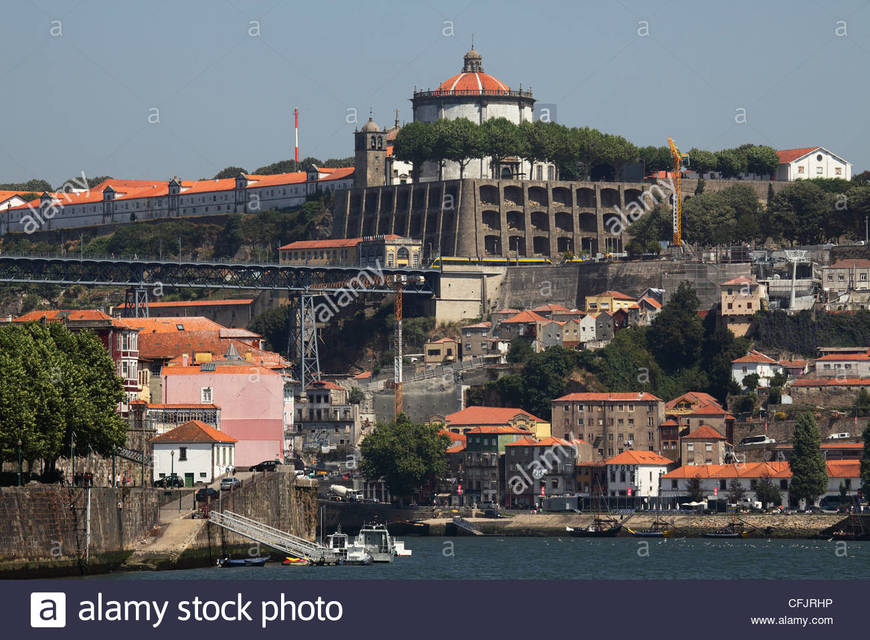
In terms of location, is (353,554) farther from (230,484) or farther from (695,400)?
(695,400)

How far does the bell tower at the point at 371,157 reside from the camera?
187000mm

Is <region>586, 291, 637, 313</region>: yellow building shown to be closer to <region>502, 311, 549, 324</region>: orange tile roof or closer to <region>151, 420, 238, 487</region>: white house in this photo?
<region>502, 311, 549, 324</region>: orange tile roof

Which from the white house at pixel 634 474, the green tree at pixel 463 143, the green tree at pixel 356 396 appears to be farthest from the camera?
the green tree at pixel 463 143

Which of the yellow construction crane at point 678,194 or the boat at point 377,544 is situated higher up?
the yellow construction crane at point 678,194

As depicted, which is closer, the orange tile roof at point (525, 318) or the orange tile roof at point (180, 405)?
the orange tile roof at point (180, 405)

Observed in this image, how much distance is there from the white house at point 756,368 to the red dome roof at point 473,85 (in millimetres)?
50213

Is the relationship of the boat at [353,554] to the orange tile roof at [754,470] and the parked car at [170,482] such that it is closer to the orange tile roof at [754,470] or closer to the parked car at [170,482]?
the parked car at [170,482]

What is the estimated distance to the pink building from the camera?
96562 millimetres

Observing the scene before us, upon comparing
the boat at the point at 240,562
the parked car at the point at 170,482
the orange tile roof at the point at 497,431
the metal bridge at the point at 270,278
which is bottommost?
the boat at the point at 240,562

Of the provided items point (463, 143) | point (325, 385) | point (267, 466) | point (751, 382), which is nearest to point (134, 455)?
point (267, 466)

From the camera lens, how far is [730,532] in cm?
12131

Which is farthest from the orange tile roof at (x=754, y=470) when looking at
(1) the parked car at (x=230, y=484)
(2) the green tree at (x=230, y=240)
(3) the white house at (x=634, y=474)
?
(2) the green tree at (x=230, y=240)

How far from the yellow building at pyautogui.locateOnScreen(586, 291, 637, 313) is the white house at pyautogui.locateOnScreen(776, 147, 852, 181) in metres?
30.5

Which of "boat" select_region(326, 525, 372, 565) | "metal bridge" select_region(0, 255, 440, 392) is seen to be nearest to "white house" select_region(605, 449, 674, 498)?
"metal bridge" select_region(0, 255, 440, 392)
